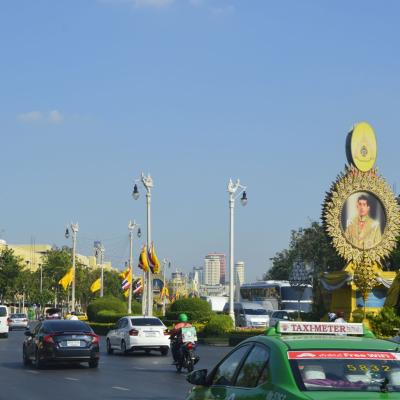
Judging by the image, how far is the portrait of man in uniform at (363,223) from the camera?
50.9 metres

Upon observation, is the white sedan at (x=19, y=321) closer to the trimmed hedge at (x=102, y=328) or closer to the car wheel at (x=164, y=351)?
the trimmed hedge at (x=102, y=328)

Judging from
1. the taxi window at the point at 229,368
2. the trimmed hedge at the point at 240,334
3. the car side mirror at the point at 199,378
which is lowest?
the trimmed hedge at the point at 240,334

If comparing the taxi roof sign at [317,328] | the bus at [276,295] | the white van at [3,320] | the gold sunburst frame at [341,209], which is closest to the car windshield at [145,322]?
the gold sunburst frame at [341,209]

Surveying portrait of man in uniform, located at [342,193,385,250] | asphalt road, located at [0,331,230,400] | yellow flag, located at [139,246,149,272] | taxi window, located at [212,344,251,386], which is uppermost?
portrait of man in uniform, located at [342,193,385,250]

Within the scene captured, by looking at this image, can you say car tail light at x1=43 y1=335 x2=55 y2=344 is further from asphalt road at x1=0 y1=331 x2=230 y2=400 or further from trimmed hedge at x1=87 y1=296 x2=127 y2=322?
trimmed hedge at x1=87 y1=296 x2=127 y2=322

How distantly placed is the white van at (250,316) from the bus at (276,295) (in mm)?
14618

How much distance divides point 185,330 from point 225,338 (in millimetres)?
21061

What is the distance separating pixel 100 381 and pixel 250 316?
37.8 metres

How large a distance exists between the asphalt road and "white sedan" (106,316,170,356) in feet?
5.62

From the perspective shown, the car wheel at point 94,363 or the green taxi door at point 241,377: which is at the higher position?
the green taxi door at point 241,377

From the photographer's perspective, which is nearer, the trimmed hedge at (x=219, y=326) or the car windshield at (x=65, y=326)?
the car windshield at (x=65, y=326)

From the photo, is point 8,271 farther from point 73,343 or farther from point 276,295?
point 73,343

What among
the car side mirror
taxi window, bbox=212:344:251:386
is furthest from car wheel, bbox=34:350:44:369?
taxi window, bbox=212:344:251:386

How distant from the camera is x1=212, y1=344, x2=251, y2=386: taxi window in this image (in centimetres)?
820
